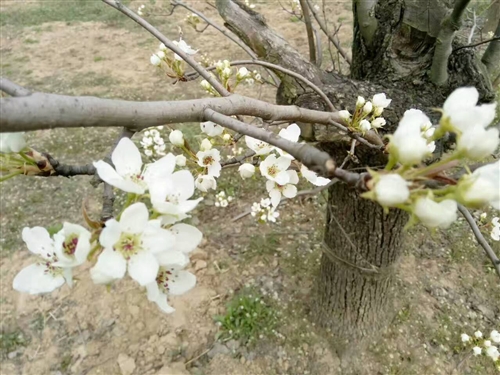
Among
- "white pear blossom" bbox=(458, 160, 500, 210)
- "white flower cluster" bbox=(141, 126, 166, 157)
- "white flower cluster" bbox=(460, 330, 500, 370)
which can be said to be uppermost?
"white pear blossom" bbox=(458, 160, 500, 210)

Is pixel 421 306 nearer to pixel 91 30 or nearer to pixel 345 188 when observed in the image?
pixel 345 188

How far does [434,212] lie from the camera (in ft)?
1.81

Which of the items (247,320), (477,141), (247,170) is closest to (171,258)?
(477,141)

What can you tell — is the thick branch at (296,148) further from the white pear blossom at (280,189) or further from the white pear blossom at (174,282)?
the white pear blossom at (280,189)

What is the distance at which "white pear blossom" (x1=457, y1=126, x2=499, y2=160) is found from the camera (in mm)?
572

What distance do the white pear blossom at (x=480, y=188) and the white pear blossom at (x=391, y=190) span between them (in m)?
0.08

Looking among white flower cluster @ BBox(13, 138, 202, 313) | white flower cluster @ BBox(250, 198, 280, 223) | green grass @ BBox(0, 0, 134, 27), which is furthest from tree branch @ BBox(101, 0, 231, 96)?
green grass @ BBox(0, 0, 134, 27)

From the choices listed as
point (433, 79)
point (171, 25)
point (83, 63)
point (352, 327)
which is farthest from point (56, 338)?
point (171, 25)

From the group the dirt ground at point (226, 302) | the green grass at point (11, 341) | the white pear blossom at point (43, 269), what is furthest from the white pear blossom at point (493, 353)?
the green grass at point (11, 341)

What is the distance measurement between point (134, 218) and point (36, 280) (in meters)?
0.30

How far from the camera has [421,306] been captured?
2.77 meters

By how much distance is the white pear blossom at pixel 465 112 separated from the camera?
596mm

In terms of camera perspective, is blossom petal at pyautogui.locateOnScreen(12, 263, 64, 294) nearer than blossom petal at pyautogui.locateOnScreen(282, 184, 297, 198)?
Yes

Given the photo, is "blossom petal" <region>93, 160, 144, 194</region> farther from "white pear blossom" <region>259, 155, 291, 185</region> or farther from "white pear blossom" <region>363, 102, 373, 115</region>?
A: "white pear blossom" <region>363, 102, 373, 115</region>
